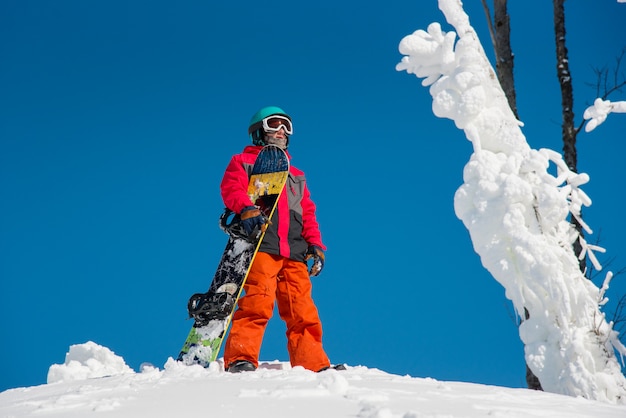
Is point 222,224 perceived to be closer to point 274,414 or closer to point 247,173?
point 247,173

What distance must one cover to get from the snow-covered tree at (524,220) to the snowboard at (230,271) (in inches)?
70.5

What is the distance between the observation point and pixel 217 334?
4.39 m

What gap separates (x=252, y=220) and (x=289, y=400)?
6.44 ft

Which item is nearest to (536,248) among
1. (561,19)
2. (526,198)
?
(526,198)

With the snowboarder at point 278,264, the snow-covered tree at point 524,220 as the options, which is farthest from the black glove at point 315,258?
the snow-covered tree at point 524,220

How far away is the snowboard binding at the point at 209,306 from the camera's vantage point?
4289mm

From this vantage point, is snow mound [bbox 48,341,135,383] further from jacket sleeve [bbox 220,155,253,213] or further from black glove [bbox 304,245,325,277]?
jacket sleeve [bbox 220,155,253,213]

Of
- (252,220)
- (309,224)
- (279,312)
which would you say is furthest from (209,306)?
(309,224)

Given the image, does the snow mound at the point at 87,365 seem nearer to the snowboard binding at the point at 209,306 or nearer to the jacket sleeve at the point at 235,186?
the snowboard binding at the point at 209,306

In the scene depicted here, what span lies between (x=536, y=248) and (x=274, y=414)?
3.30m

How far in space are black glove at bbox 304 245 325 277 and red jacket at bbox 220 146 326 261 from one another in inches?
2.3

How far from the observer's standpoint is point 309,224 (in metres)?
4.87

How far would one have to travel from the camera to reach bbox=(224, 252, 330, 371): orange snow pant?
4.07m

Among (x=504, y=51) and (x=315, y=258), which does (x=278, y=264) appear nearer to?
(x=315, y=258)
